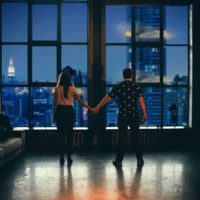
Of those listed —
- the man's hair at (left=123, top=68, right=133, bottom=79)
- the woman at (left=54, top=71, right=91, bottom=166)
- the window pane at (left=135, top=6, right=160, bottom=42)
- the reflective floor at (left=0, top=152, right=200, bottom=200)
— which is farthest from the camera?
the window pane at (left=135, top=6, right=160, bottom=42)

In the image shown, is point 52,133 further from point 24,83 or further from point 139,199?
point 139,199

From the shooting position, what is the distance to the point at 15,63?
1029 cm

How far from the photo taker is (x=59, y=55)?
33.8 feet

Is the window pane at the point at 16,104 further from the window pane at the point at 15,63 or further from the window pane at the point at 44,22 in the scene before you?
the window pane at the point at 44,22

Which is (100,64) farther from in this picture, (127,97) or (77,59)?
(127,97)

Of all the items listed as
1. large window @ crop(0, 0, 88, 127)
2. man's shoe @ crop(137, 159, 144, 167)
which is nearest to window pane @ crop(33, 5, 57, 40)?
large window @ crop(0, 0, 88, 127)

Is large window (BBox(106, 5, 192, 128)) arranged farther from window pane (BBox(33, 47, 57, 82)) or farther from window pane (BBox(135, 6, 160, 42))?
window pane (BBox(33, 47, 57, 82))

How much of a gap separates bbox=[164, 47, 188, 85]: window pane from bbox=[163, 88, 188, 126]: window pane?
0.67 ft

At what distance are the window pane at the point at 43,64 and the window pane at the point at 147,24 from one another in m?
1.95

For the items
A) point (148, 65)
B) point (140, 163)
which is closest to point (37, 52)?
point (148, 65)

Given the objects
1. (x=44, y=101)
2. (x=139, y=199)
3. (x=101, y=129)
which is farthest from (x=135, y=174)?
(x=44, y=101)

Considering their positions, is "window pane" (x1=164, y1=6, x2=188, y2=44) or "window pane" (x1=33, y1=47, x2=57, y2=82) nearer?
"window pane" (x1=33, y1=47, x2=57, y2=82)

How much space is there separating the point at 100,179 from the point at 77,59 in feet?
14.0

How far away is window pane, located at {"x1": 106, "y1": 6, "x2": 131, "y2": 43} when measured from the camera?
10.3 metres
